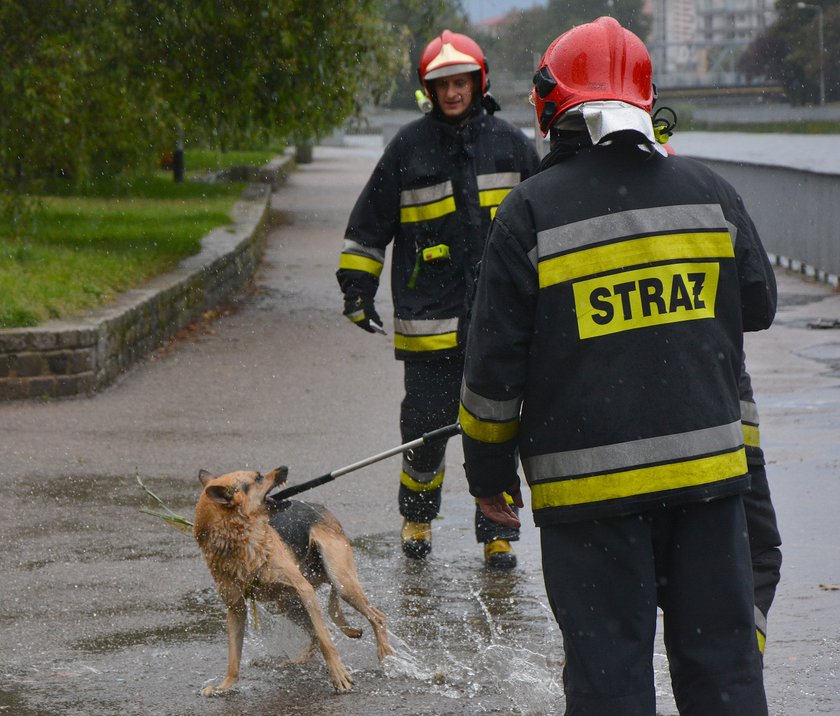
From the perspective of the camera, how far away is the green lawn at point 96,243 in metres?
10.8

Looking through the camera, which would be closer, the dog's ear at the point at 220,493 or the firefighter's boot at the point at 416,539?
the dog's ear at the point at 220,493

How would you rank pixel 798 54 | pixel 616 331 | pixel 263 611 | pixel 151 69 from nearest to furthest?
→ pixel 616 331, pixel 263 611, pixel 151 69, pixel 798 54

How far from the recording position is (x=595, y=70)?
3209 mm

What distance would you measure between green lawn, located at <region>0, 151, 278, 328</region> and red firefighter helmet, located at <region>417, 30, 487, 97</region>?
15.9ft

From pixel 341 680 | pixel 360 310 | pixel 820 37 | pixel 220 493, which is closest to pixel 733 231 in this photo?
pixel 220 493

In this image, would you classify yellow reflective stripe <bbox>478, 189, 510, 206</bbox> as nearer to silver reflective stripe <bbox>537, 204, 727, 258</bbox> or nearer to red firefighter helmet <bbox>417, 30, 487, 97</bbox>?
red firefighter helmet <bbox>417, 30, 487, 97</bbox>

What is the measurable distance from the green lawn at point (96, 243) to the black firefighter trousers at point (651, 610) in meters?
7.28

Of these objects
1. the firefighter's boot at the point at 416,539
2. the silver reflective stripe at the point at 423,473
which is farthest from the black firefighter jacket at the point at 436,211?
the firefighter's boot at the point at 416,539

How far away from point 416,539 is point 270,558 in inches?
71.1

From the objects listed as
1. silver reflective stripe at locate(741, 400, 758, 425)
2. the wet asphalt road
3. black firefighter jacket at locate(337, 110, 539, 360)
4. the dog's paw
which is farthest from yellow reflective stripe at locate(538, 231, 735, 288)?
black firefighter jacket at locate(337, 110, 539, 360)

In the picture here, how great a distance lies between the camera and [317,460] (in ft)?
26.6

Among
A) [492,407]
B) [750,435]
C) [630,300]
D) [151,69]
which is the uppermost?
[151,69]

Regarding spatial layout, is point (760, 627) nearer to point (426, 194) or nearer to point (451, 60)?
point (426, 194)

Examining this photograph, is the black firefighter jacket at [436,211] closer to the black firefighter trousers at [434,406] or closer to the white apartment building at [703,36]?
the black firefighter trousers at [434,406]
